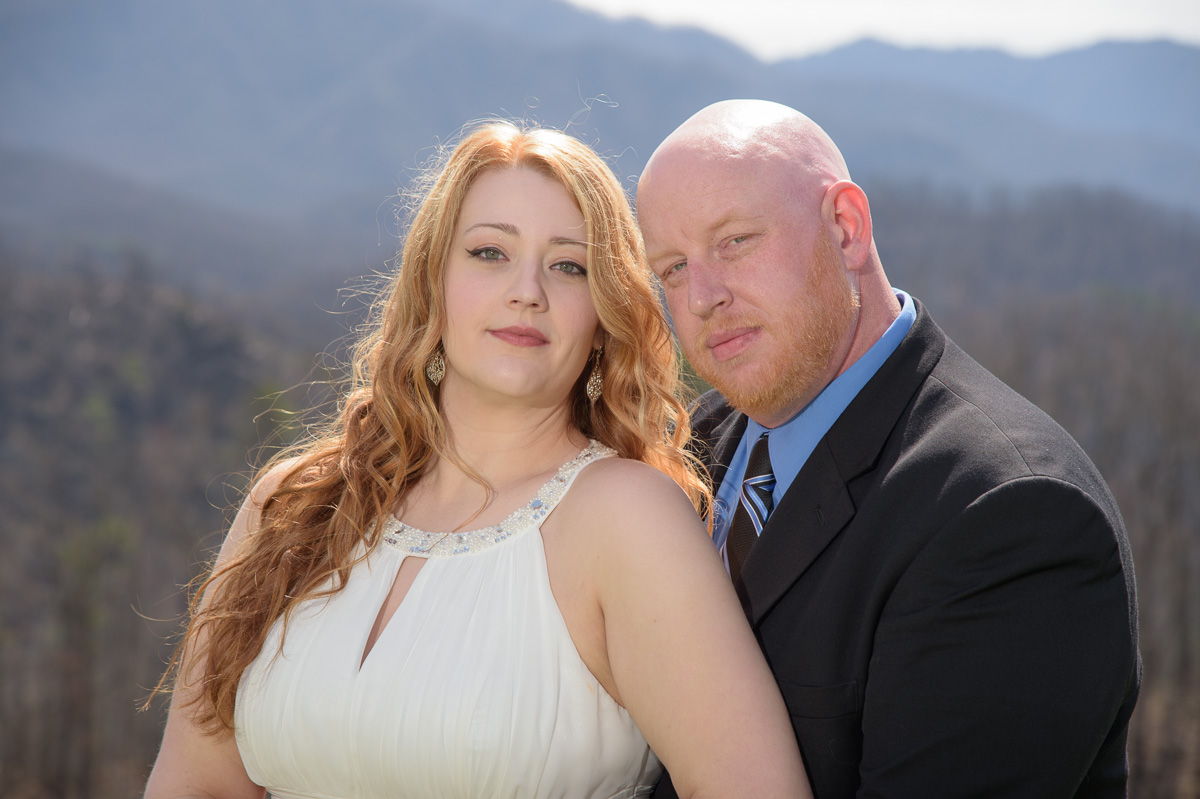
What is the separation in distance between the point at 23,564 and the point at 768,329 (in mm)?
38284

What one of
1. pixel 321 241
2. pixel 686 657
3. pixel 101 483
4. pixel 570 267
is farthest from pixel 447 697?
pixel 321 241

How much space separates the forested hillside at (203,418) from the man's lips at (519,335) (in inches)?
513

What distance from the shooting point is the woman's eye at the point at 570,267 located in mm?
2564

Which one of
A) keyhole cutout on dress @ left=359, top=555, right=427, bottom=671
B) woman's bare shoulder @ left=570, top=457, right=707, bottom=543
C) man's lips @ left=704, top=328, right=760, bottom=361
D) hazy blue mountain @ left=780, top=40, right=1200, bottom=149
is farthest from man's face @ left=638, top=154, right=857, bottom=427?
hazy blue mountain @ left=780, top=40, right=1200, bottom=149

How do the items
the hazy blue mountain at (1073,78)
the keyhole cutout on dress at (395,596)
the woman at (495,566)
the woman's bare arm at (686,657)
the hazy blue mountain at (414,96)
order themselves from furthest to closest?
the hazy blue mountain at (1073,78), the hazy blue mountain at (414,96), the keyhole cutout on dress at (395,596), the woman at (495,566), the woman's bare arm at (686,657)

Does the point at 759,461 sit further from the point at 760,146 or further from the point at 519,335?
the point at 760,146

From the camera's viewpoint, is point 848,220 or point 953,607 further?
point 848,220

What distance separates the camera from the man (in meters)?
1.82

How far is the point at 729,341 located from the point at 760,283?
0.17 meters

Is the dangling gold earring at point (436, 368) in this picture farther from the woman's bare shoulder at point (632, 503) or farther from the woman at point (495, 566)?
the woman's bare shoulder at point (632, 503)

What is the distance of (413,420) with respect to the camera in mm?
2795

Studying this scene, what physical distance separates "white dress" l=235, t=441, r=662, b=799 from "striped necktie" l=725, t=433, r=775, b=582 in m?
0.48

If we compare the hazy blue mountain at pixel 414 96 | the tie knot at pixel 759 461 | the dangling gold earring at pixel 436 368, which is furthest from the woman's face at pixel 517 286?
the hazy blue mountain at pixel 414 96

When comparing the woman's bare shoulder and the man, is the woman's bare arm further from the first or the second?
the man
